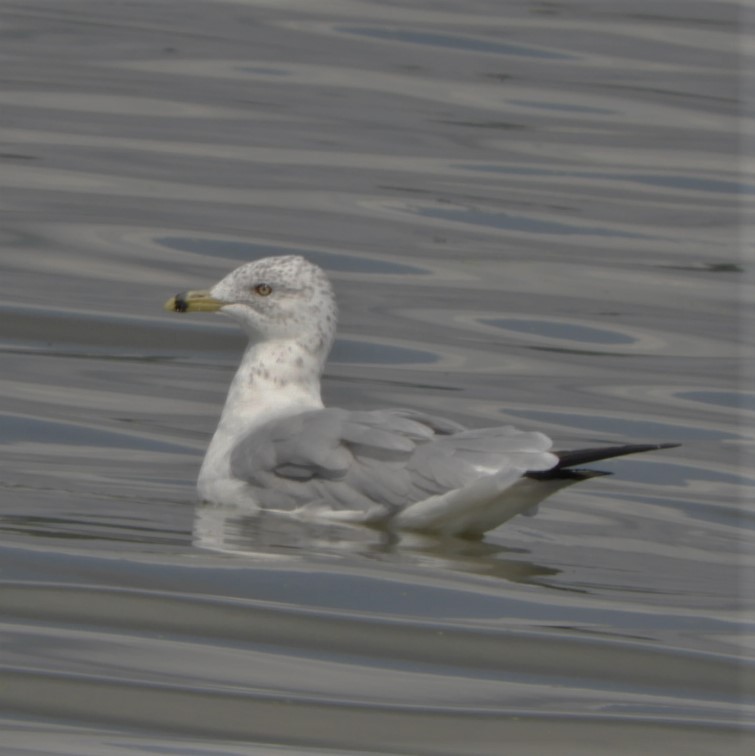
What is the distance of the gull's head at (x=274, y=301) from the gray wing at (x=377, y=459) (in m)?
0.80

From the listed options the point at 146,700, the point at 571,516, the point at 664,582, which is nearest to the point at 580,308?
the point at 571,516

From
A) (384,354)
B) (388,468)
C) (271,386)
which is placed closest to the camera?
(388,468)

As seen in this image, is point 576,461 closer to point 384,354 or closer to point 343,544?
point 343,544

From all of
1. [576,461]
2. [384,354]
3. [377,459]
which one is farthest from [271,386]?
[384,354]

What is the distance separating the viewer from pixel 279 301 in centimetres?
823

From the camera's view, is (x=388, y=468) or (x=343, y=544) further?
(x=388, y=468)

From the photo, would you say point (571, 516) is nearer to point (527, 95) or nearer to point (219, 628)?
point (219, 628)

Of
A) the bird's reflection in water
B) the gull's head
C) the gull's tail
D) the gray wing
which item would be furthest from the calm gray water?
the gull's head

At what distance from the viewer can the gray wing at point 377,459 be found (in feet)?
23.2

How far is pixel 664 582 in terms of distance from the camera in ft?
22.7

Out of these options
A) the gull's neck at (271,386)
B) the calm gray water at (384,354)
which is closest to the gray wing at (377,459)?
the calm gray water at (384,354)

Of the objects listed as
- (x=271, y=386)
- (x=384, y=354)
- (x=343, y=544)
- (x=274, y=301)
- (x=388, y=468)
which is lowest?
(x=343, y=544)

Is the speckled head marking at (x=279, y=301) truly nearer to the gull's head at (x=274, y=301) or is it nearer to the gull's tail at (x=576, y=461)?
the gull's head at (x=274, y=301)

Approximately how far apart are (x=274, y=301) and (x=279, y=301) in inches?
0.8
